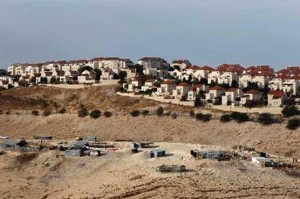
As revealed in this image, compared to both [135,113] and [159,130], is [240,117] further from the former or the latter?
[135,113]

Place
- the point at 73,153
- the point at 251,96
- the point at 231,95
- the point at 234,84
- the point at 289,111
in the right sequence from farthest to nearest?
the point at 234,84
the point at 231,95
the point at 251,96
the point at 289,111
the point at 73,153

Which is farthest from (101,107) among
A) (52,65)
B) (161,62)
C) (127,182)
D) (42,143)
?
(52,65)

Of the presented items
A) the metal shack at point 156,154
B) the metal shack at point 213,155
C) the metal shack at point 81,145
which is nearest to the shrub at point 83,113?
the metal shack at point 81,145

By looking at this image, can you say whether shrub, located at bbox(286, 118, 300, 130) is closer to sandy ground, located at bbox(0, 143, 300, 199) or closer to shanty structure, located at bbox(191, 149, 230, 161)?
sandy ground, located at bbox(0, 143, 300, 199)

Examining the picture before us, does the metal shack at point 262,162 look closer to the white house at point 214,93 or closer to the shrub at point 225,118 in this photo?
the shrub at point 225,118

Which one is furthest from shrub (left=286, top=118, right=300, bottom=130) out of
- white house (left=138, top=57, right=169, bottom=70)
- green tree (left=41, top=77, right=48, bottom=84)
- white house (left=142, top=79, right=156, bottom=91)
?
white house (left=138, top=57, right=169, bottom=70)

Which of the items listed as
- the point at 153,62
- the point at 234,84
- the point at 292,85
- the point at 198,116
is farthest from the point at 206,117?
the point at 153,62
